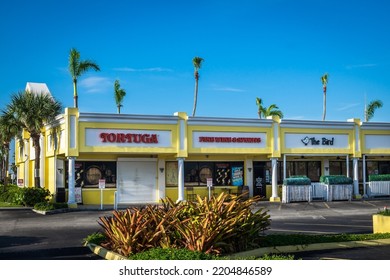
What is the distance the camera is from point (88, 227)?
1967cm

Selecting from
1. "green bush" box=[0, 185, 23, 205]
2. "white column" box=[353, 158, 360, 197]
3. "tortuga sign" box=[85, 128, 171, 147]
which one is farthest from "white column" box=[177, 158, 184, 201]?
"white column" box=[353, 158, 360, 197]

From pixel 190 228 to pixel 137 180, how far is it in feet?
70.0

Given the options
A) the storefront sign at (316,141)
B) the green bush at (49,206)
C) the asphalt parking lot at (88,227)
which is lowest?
the asphalt parking lot at (88,227)

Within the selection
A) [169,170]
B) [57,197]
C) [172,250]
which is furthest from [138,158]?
[172,250]

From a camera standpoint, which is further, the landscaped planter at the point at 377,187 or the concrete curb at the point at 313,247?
the landscaped planter at the point at 377,187

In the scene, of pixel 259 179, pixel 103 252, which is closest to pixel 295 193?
pixel 259 179

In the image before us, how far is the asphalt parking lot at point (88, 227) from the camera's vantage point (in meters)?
12.9

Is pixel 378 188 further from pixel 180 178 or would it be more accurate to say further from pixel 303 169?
pixel 180 178

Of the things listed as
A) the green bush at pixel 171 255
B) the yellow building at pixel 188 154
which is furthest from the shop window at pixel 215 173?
the green bush at pixel 171 255

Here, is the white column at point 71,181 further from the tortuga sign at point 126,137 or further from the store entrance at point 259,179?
the store entrance at point 259,179

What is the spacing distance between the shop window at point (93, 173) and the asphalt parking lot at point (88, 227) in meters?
2.69
